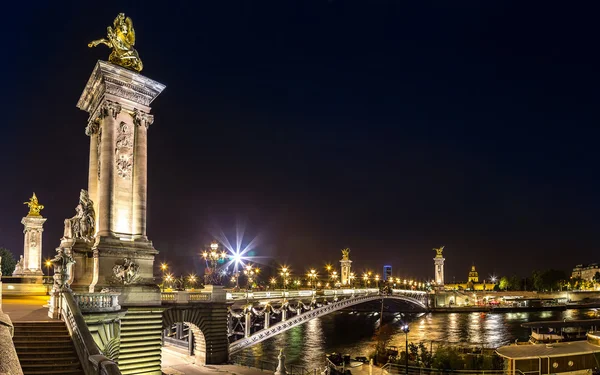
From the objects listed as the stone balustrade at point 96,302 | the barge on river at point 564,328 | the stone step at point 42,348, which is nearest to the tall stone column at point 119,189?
the stone balustrade at point 96,302

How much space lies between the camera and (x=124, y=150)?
95.1ft

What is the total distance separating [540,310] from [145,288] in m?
133

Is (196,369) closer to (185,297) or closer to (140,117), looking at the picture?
(185,297)

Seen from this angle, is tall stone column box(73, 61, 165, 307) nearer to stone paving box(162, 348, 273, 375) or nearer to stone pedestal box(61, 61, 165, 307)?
stone pedestal box(61, 61, 165, 307)

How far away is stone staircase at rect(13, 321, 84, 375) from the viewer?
564 inches

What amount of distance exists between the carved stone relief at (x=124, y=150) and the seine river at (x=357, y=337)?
2628 centimetres

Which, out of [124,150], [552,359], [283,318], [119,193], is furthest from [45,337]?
[283,318]

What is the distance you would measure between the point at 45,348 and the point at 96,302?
3960 mm

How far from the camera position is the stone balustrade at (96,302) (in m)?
18.5

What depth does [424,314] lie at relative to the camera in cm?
11638

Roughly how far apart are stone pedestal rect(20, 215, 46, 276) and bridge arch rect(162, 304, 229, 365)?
885 inches

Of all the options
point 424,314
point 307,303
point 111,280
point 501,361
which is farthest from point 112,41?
point 424,314

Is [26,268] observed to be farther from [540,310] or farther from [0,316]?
[540,310]

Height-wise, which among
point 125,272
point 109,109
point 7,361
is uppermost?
point 109,109
